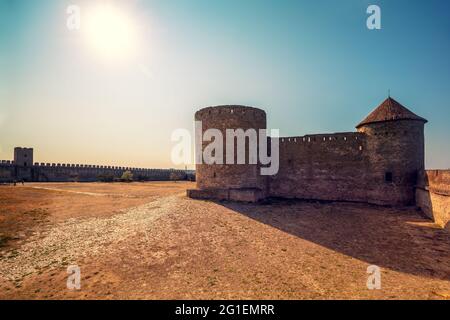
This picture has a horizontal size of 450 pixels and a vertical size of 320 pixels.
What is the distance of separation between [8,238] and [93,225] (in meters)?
2.79

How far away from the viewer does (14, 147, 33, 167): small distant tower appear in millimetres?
38812

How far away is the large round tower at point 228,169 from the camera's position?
604 inches

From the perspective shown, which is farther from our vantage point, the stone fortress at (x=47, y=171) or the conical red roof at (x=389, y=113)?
the stone fortress at (x=47, y=171)

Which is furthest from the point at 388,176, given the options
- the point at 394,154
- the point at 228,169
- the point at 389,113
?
the point at 228,169

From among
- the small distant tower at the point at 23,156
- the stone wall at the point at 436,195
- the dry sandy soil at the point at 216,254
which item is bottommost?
the dry sandy soil at the point at 216,254

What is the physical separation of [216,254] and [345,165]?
44.7ft

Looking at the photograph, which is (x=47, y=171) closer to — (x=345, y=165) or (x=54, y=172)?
(x=54, y=172)

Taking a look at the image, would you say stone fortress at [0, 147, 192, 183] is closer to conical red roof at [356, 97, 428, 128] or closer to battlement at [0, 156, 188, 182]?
battlement at [0, 156, 188, 182]

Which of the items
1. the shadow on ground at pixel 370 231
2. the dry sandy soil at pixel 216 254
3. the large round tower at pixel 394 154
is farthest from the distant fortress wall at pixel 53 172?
the large round tower at pixel 394 154

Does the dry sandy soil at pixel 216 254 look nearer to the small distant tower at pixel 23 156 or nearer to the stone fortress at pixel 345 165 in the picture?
the stone fortress at pixel 345 165

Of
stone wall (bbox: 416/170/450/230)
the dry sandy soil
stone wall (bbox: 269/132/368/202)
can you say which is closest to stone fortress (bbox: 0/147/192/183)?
the dry sandy soil

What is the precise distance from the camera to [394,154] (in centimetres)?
1511

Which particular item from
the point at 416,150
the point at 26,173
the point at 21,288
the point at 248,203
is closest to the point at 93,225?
the point at 21,288

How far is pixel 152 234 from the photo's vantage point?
28.6ft
